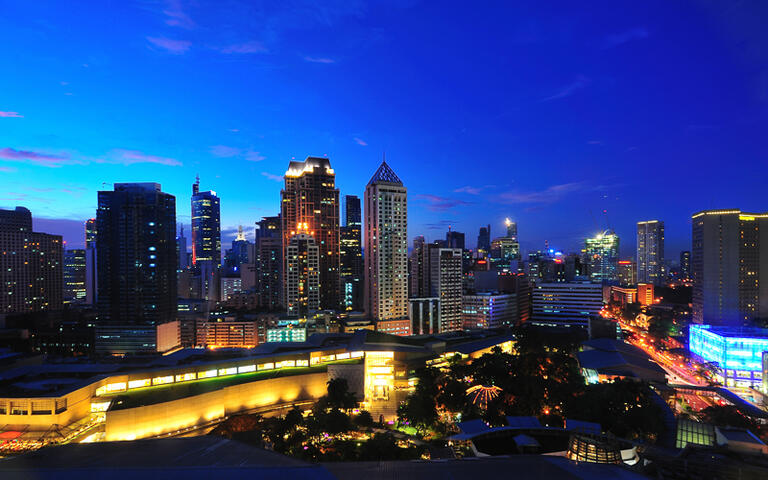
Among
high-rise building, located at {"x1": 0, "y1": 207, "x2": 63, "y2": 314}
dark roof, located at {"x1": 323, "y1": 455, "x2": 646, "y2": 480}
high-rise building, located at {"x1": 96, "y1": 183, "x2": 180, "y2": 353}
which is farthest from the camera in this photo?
high-rise building, located at {"x1": 0, "y1": 207, "x2": 63, "y2": 314}

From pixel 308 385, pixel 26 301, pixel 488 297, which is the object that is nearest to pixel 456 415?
pixel 308 385

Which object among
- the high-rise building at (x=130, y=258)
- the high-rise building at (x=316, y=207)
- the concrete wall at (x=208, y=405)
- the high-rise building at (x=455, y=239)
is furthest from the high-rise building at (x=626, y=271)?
the high-rise building at (x=130, y=258)

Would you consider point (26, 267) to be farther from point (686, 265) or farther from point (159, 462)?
point (686, 265)

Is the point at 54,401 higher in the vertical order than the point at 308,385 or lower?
higher

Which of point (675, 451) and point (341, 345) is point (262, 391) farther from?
point (675, 451)

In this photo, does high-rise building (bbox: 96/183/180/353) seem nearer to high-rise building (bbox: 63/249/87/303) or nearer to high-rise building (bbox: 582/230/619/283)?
high-rise building (bbox: 63/249/87/303)

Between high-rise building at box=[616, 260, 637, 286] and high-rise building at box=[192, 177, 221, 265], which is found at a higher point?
high-rise building at box=[192, 177, 221, 265]

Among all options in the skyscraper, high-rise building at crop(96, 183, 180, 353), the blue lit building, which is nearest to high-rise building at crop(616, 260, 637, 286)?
the blue lit building
